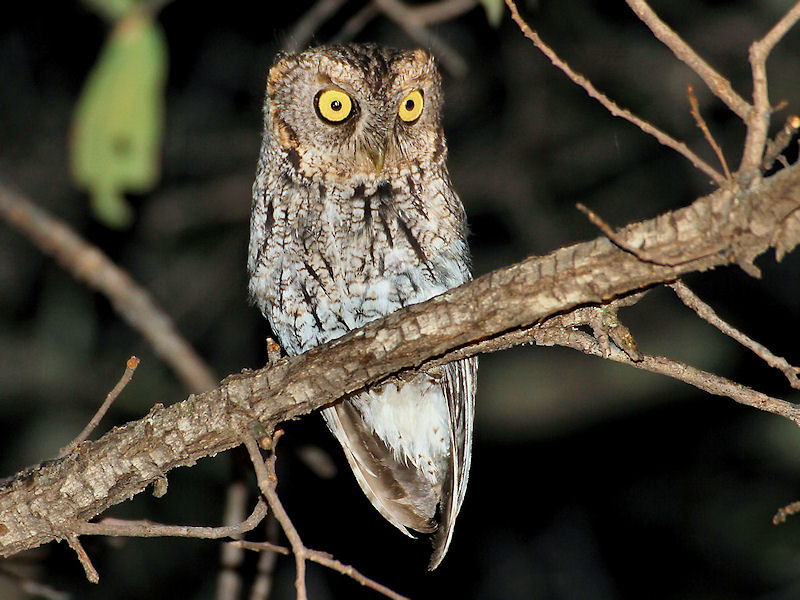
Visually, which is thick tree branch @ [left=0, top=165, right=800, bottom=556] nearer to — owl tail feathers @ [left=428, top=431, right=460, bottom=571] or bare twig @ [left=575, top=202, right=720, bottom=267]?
bare twig @ [left=575, top=202, right=720, bottom=267]

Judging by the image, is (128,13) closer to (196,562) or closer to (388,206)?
(388,206)

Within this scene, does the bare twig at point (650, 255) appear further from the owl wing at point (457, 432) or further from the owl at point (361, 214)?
the owl wing at point (457, 432)

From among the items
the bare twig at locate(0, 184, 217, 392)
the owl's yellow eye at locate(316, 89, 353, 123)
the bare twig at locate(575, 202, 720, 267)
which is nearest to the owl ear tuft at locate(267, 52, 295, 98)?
the owl's yellow eye at locate(316, 89, 353, 123)

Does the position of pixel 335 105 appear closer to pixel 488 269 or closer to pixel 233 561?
pixel 233 561

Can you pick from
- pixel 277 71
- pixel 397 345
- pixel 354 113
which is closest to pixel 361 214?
pixel 354 113

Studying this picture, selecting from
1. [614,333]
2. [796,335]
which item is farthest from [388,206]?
[796,335]

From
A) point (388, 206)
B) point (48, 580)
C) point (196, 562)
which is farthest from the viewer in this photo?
point (196, 562)
